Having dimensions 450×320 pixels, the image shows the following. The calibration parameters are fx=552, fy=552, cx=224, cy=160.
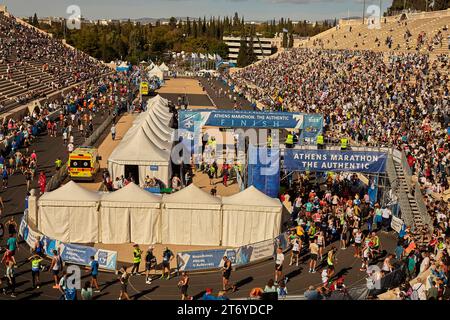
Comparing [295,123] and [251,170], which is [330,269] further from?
[295,123]

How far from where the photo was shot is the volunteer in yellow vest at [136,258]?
600 inches

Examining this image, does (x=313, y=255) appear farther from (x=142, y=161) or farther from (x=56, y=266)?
(x=142, y=161)

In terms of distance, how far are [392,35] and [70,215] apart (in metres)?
55.3

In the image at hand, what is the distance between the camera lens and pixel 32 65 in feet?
206

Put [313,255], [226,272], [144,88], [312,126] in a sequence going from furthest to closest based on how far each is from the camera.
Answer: [144,88] → [312,126] → [313,255] → [226,272]

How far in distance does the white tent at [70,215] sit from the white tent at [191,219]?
2324 mm

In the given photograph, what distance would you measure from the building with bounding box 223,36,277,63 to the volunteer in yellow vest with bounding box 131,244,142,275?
387ft

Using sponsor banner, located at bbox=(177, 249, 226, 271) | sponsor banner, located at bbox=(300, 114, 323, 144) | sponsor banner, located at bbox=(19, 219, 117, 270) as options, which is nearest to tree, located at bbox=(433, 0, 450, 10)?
sponsor banner, located at bbox=(300, 114, 323, 144)

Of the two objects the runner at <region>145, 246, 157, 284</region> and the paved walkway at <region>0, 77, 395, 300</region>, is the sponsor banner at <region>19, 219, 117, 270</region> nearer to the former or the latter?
the paved walkway at <region>0, 77, 395, 300</region>

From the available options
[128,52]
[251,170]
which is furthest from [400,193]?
[128,52]

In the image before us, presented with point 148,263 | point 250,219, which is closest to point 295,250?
point 250,219

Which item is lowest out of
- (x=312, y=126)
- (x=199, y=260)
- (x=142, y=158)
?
(x=199, y=260)

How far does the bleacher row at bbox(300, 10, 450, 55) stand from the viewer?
2101 inches
